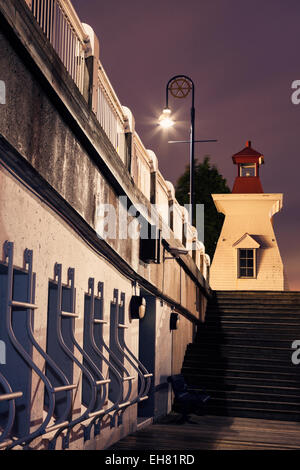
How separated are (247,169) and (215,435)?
82.4 ft

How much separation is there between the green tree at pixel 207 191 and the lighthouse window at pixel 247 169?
5.53 meters

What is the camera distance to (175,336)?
1516 centimetres

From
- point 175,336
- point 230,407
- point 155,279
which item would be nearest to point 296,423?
point 230,407

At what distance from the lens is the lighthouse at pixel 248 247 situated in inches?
1190

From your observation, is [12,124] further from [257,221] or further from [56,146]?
[257,221]

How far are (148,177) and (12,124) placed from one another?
6829 millimetres

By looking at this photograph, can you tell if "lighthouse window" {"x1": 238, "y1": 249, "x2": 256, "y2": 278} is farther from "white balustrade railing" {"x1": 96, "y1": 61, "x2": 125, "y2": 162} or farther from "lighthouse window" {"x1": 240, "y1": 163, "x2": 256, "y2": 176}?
"white balustrade railing" {"x1": 96, "y1": 61, "x2": 125, "y2": 162}

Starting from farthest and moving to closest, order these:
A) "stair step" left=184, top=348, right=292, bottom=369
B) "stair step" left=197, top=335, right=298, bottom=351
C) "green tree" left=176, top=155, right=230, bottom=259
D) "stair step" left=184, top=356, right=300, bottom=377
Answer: "green tree" left=176, top=155, right=230, bottom=259 → "stair step" left=197, top=335, right=298, bottom=351 → "stair step" left=184, top=348, right=292, bottom=369 → "stair step" left=184, top=356, right=300, bottom=377

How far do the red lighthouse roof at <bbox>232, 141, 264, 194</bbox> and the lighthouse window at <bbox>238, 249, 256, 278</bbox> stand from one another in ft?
14.2

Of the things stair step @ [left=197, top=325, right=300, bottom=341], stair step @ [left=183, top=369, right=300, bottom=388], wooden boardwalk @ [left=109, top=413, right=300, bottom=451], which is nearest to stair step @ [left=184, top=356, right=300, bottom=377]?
stair step @ [left=183, top=369, right=300, bottom=388]

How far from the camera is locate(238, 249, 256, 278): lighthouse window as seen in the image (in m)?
30.5

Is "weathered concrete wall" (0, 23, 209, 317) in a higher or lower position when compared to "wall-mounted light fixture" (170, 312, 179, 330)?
higher

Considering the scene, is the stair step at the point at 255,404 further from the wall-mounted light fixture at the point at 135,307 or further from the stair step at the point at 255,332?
the wall-mounted light fixture at the point at 135,307

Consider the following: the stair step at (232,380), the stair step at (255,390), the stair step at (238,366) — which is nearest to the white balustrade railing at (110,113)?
the stair step at (255,390)
